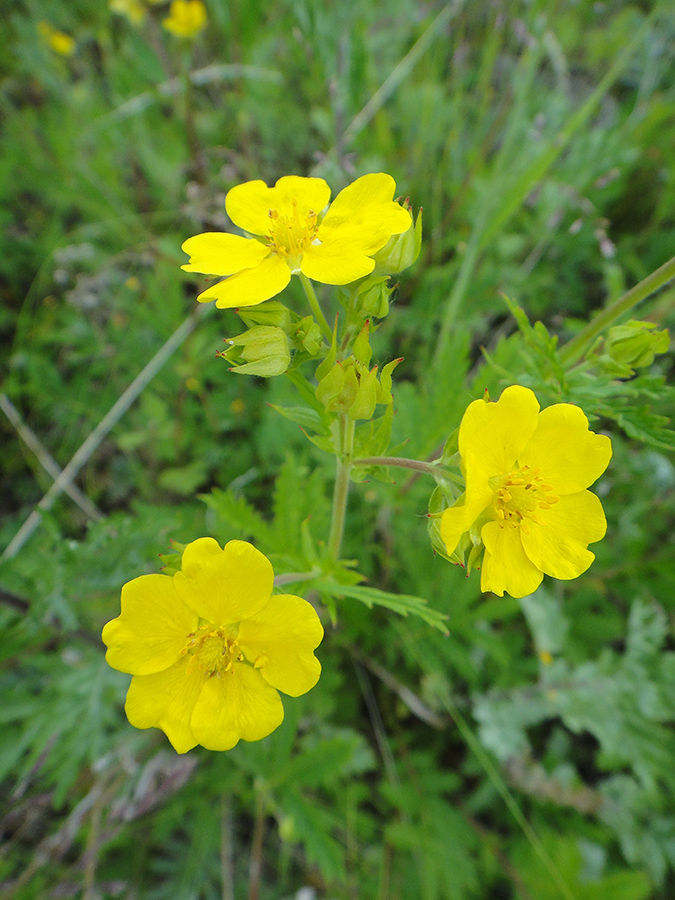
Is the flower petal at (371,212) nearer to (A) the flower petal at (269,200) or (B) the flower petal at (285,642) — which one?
(A) the flower petal at (269,200)

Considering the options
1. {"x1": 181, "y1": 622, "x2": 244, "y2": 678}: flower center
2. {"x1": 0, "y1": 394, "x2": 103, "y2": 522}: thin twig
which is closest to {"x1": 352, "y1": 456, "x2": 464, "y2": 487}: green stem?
{"x1": 181, "y1": 622, "x2": 244, "y2": 678}: flower center

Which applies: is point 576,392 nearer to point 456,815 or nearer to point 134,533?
point 134,533

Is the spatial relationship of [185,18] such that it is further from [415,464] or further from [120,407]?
[415,464]

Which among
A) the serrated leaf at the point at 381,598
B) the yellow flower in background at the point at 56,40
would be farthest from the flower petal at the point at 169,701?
the yellow flower in background at the point at 56,40

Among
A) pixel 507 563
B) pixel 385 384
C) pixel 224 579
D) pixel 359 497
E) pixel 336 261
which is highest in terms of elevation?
pixel 336 261

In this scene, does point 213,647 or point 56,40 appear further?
point 56,40

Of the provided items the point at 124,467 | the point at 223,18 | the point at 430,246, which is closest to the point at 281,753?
the point at 124,467

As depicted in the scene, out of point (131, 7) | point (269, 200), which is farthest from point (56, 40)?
point (269, 200)
